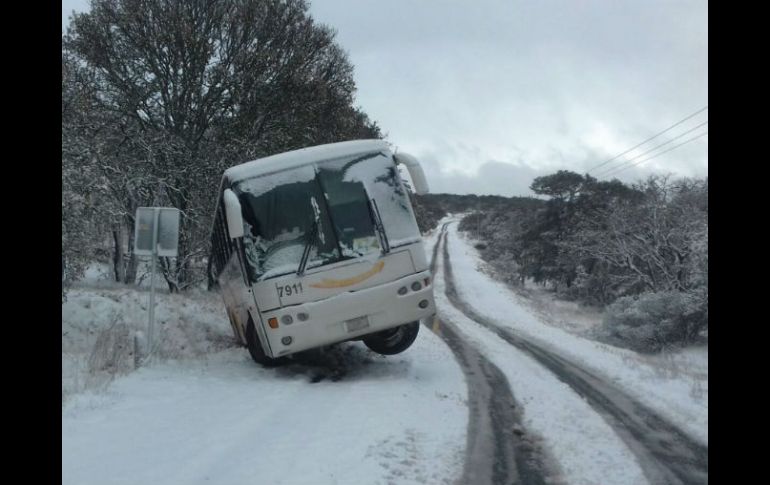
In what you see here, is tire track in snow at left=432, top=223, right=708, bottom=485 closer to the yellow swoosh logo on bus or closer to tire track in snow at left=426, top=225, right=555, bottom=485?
tire track in snow at left=426, top=225, right=555, bottom=485

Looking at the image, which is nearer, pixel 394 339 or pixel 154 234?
pixel 154 234

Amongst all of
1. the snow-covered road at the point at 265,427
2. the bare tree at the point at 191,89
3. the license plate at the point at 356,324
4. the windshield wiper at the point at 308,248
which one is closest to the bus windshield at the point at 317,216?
the windshield wiper at the point at 308,248

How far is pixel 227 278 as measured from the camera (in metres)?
11.4

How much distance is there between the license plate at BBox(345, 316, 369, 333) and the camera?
28.0 feet

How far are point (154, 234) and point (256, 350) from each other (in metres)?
2.52

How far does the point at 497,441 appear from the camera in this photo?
601 centimetres

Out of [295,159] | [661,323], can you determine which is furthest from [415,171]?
[661,323]

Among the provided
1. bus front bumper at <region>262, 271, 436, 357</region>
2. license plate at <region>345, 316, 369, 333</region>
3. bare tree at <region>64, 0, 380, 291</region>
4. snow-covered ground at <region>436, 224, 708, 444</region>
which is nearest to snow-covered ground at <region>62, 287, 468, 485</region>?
bus front bumper at <region>262, 271, 436, 357</region>

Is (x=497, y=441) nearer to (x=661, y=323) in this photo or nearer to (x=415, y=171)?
(x=415, y=171)

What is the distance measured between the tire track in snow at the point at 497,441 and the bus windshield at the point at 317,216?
2492 millimetres

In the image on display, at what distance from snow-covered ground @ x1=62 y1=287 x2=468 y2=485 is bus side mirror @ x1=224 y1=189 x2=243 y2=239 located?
6.88ft

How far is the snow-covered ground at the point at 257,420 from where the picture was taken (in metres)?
4.89
